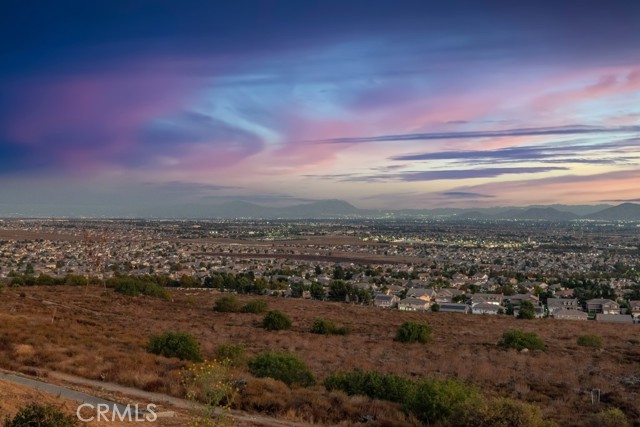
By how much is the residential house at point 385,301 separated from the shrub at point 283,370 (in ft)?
107

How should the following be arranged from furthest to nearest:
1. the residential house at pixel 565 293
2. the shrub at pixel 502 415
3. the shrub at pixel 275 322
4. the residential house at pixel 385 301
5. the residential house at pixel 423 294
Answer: the residential house at pixel 565 293
the residential house at pixel 423 294
the residential house at pixel 385 301
the shrub at pixel 275 322
the shrub at pixel 502 415

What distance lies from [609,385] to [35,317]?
2191cm

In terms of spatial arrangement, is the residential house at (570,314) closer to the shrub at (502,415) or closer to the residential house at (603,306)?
the residential house at (603,306)

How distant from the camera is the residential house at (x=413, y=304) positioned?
149ft

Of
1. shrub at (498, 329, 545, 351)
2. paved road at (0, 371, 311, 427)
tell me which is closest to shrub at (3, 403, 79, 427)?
paved road at (0, 371, 311, 427)

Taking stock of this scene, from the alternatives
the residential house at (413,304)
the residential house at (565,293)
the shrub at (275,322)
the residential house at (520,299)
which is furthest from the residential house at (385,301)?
the shrub at (275,322)

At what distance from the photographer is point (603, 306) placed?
46.9m

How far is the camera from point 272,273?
6850 cm

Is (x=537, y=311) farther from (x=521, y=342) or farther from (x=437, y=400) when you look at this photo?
(x=437, y=400)

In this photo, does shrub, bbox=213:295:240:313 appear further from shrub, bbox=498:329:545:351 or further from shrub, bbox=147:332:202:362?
shrub, bbox=498:329:545:351

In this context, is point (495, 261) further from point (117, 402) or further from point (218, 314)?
point (117, 402)

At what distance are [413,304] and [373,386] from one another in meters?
34.3

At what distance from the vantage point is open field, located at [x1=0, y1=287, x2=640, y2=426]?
1336 centimetres

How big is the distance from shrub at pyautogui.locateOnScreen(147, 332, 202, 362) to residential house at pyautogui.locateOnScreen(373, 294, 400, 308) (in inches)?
1234
